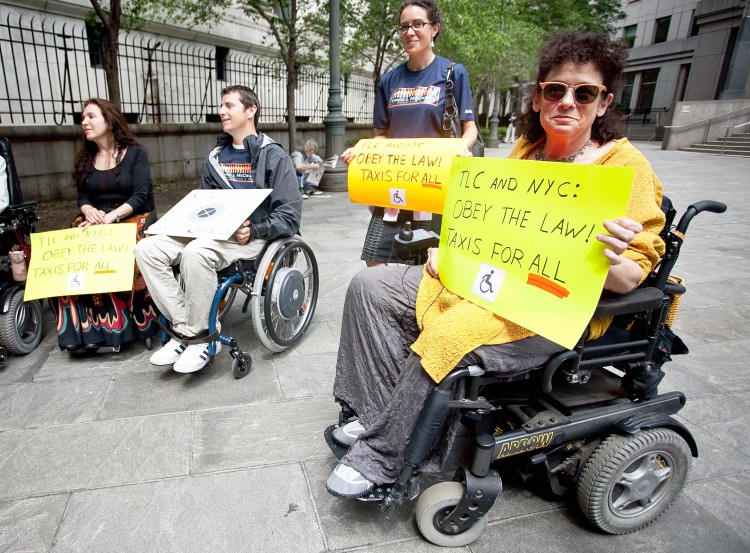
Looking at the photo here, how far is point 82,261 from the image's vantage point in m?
3.08

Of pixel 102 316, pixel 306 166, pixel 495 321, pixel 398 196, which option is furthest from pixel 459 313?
pixel 306 166

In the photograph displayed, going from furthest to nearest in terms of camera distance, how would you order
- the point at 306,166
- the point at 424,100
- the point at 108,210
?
the point at 306,166
the point at 108,210
the point at 424,100

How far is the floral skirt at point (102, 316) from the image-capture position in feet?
10.2

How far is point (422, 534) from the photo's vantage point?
69.9 inches

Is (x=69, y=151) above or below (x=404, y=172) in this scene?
below

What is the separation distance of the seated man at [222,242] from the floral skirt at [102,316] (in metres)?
0.42

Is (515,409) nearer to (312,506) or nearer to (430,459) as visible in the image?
(430,459)

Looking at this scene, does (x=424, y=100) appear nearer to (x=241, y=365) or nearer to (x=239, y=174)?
(x=239, y=174)

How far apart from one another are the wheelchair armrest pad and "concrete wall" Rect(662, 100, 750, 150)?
71.1 feet

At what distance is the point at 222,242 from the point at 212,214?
0.20 m

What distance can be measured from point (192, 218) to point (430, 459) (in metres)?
2.11

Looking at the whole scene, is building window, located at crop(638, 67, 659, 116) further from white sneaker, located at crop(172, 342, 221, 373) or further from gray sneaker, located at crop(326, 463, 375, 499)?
gray sneaker, located at crop(326, 463, 375, 499)

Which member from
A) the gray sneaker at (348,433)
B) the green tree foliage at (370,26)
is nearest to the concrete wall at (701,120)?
the green tree foliage at (370,26)

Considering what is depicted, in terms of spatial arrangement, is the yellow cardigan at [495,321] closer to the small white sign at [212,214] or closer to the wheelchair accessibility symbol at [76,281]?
the small white sign at [212,214]
